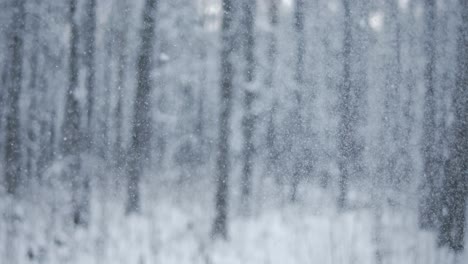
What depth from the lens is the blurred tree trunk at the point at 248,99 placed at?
664 mm

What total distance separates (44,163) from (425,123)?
676 mm

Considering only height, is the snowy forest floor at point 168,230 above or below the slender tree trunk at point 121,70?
below

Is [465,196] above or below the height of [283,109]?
below

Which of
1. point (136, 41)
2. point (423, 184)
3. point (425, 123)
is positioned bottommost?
point (423, 184)

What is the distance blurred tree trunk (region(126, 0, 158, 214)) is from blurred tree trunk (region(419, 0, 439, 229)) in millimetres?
496

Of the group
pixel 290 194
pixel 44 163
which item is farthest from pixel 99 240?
pixel 290 194

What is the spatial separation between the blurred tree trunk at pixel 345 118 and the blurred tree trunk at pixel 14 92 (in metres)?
0.56

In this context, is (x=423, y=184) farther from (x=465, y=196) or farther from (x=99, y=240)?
(x=99, y=240)

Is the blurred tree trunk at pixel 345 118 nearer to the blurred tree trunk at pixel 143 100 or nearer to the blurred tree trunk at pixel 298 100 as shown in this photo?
the blurred tree trunk at pixel 298 100

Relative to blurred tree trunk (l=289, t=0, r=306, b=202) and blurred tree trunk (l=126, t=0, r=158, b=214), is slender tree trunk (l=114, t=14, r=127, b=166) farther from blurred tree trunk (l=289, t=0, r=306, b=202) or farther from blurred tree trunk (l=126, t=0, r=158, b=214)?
blurred tree trunk (l=289, t=0, r=306, b=202)

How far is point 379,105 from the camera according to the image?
27.2 inches

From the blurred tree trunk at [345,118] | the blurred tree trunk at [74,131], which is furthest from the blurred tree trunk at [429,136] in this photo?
the blurred tree trunk at [74,131]

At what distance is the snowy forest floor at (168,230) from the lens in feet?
2.13

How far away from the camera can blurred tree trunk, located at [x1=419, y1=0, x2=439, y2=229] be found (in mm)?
701
